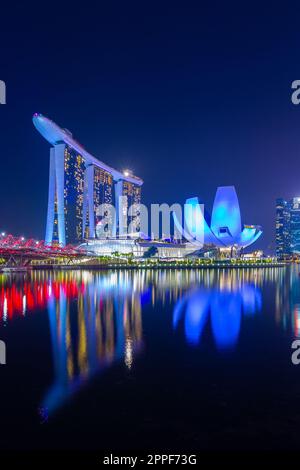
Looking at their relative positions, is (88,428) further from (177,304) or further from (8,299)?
(8,299)

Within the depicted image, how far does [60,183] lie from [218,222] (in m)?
18.0

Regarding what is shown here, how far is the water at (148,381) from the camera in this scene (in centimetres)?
366

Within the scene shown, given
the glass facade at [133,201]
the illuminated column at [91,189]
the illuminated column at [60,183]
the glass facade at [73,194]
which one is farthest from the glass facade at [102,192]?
the illuminated column at [60,183]

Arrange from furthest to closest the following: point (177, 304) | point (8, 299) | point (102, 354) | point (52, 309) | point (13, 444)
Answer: point (8, 299), point (177, 304), point (52, 309), point (102, 354), point (13, 444)

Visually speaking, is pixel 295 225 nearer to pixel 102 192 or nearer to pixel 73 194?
pixel 102 192

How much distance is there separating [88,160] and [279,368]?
50.0 m

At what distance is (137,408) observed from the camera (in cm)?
421

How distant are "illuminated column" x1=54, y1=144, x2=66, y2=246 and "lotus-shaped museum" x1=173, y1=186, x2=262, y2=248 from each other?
1325cm

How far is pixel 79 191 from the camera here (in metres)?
52.9

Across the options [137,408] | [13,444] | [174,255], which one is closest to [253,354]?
[137,408]

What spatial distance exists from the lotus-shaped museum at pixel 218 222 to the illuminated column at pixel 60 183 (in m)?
13.3

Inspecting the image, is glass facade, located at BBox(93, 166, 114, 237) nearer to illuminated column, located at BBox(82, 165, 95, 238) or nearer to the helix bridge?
illuminated column, located at BBox(82, 165, 95, 238)

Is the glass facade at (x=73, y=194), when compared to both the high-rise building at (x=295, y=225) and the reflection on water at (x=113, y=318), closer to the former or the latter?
the reflection on water at (x=113, y=318)

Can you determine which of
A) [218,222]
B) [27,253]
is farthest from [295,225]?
[27,253]
